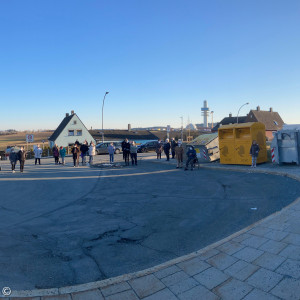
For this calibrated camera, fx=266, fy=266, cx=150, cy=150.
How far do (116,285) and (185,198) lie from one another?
506 cm

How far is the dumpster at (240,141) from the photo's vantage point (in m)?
14.8

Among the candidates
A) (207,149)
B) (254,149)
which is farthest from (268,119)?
(254,149)

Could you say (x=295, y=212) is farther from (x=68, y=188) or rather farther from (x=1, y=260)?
(x=68, y=188)

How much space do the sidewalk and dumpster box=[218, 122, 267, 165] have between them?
10.9 metres

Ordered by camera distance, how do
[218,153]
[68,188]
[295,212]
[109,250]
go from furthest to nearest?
[218,153]
[68,188]
[295,212]
[109,250]

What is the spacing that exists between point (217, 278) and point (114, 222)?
3154mm

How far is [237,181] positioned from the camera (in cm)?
1080

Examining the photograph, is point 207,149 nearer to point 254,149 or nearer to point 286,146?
point 254,149

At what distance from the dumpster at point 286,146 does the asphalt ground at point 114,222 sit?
322 cm

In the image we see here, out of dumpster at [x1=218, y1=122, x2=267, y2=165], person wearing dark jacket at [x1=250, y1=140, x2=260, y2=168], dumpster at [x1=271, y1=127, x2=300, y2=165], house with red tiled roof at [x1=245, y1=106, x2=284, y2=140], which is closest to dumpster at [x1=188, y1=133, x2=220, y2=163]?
dumpster at [x1=218, y1=122, x2=267, y2=165]

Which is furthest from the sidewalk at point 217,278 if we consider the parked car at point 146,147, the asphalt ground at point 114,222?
the parked car at point 146,147

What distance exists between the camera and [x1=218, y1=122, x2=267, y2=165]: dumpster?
14820mm

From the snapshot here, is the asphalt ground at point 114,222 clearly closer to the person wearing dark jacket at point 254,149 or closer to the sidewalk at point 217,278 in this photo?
the sidewalk at point 217,278

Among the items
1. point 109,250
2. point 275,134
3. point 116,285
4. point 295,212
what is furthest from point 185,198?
point 275,134
